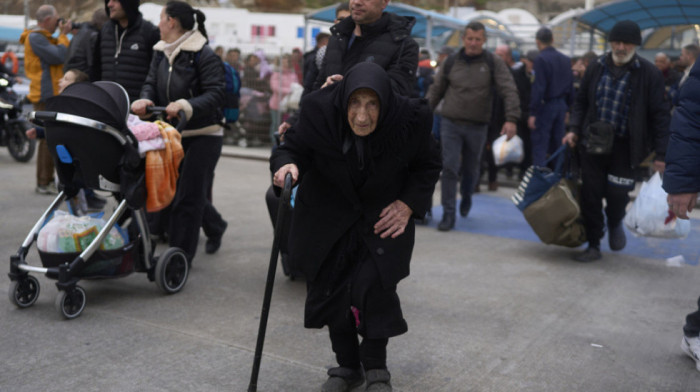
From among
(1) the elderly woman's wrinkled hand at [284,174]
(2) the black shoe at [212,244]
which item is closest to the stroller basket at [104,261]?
(2) the black shoe at [212,244]

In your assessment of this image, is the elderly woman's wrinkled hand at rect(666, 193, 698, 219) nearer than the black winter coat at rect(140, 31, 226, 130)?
Yes

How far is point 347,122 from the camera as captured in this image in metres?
3.21

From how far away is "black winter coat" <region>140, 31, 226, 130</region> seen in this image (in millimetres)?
5398

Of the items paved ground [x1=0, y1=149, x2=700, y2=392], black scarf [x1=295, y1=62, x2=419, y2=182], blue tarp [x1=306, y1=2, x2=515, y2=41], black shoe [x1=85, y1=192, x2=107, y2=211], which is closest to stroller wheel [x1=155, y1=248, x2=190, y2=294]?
paved ground [x1=0, y1=149, x2=700, y2=392]

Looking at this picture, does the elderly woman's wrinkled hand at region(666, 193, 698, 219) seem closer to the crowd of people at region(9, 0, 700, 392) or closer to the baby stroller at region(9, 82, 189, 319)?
the crowd of people at region(9, 0, 700, 392)

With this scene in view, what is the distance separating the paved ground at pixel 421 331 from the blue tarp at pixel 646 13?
7.79m

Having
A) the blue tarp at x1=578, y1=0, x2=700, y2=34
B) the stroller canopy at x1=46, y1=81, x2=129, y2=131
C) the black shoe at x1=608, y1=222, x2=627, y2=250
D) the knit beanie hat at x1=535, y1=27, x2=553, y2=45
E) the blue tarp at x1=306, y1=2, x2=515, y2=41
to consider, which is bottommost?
the black shoe at x1=608, y1=222, x2=627, y2=250

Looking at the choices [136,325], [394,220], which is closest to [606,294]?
[394,220]

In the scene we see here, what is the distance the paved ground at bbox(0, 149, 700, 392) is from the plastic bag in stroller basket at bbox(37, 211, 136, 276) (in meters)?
0.28

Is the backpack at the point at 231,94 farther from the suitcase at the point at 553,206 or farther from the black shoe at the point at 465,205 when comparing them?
the black shoe at the point at 465,205

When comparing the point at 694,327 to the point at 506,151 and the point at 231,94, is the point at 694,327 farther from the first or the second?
the point at 506,151

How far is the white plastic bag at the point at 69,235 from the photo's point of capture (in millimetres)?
4594

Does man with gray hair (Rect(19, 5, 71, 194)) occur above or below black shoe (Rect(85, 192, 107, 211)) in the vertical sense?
above

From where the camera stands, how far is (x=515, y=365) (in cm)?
404
